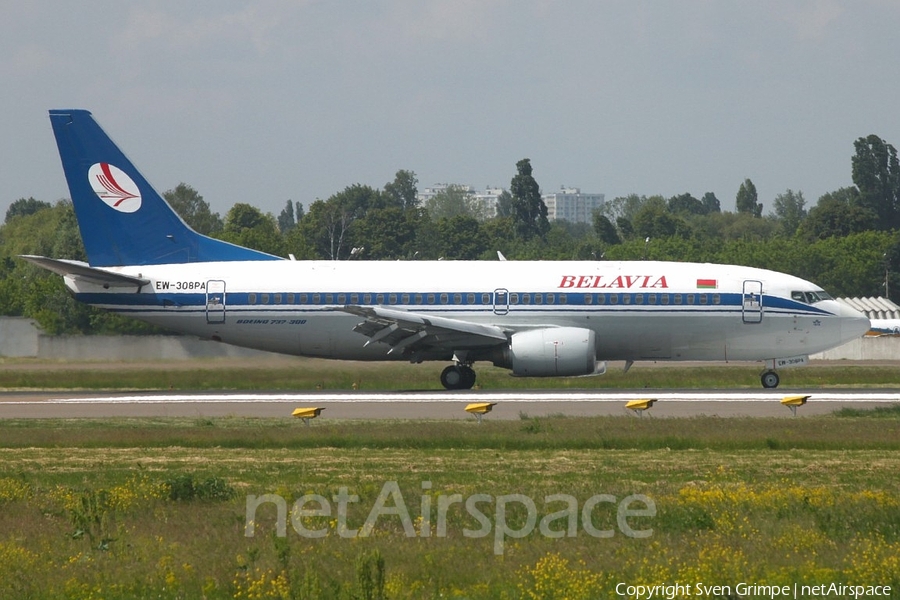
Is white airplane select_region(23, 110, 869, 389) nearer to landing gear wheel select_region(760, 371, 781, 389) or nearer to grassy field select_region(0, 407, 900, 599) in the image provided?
landing gear wheel select_region(760, 371, 781, 389)

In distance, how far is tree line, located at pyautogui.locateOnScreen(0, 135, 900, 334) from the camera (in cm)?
7812

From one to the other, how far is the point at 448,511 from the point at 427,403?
54.1ft

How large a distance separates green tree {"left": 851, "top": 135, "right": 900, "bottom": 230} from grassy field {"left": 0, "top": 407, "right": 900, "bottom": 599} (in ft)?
412

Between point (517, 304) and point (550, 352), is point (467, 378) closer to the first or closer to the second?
point (517, 304)

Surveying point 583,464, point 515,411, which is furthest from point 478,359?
point 583,464

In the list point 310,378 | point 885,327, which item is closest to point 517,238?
point 885,327

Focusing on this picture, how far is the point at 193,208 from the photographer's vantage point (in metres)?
140

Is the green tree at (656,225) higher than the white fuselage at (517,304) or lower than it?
higher

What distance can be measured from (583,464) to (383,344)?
1730cm

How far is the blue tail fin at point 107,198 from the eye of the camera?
36.3m

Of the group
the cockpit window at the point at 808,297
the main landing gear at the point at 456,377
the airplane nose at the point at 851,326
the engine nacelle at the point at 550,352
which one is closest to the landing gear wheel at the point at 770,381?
the airplane nose at the point at 851,326

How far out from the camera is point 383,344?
117 feet

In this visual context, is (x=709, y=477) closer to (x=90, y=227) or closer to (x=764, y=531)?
(x=764, y=531)

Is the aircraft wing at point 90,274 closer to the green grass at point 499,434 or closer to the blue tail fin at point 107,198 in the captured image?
the blue tail fin at point 107,198
